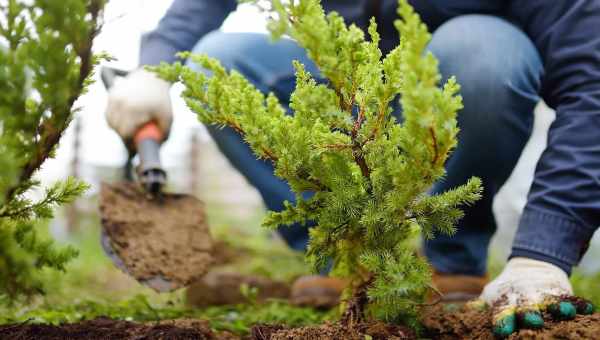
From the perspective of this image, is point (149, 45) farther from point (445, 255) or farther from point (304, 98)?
point (445, 255)

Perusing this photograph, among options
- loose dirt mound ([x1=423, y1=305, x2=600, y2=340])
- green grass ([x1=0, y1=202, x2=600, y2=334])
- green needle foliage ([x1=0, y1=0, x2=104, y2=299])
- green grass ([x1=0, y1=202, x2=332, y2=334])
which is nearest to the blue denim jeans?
green grass ([x1=0, y1=202, x2=600, y2=334])

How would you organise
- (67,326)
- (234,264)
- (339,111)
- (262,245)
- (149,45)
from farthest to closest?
(262,245), (234,264), (149,45), (67,326), (339,111)

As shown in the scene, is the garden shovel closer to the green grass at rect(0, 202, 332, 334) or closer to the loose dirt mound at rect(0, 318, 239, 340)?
the green grass at rect(0, 202, 332, 334)

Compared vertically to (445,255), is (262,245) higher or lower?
lower

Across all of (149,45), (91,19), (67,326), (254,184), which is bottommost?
(67,326)

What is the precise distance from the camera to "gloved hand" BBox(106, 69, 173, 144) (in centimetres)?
227

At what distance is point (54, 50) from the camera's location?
1118mm

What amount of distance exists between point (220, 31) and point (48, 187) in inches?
64.9

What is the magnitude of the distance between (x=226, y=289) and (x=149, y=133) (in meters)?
1.18

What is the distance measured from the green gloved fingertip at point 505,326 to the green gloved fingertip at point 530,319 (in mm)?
19

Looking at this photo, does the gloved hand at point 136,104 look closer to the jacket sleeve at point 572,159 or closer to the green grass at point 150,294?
the green grass at point 150,294

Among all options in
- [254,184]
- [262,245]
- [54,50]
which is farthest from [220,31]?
[262,245]

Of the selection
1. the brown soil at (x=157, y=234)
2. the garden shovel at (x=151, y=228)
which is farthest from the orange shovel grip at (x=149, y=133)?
the brown soil at (x=157, y=234)

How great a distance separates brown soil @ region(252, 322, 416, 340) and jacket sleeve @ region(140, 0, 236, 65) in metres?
1.42
